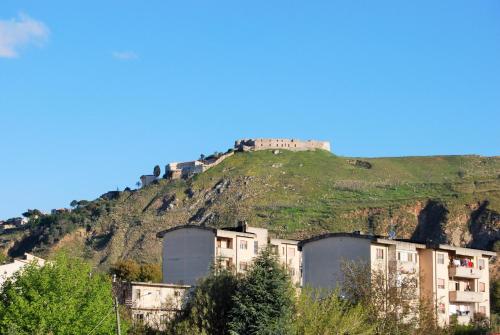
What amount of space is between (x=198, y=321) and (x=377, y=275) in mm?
16933

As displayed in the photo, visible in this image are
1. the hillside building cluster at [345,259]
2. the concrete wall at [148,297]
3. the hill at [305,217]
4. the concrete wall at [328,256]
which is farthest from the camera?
the hill at [305,217]

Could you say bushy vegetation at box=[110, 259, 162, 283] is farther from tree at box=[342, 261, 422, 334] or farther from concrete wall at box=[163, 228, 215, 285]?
tree at box=[342, 261, 422, 334]

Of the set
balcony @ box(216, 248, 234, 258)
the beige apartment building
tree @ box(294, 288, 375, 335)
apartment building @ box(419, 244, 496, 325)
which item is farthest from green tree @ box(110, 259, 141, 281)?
tree @ box(294, 288, 375, 335)

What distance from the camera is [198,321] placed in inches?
2076

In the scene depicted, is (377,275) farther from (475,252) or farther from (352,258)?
(475,252)

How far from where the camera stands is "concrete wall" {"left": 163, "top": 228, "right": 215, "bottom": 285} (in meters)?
83.8

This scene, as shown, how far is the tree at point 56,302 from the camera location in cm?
5741

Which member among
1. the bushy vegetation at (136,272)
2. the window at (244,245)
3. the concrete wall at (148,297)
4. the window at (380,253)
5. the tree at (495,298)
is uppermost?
the window at (244,245)

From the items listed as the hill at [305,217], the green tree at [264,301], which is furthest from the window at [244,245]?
the hill at [305,217]

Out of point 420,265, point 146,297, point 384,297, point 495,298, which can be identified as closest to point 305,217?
point 495,298

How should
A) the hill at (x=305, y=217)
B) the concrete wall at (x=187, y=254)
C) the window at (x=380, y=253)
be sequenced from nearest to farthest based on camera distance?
the window at (x=380, y=253), the concrete wall at (x=187, y=254), the hill at (x=305, y=217)

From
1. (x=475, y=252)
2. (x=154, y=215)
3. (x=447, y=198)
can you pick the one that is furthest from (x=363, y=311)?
(x=154, y=215)

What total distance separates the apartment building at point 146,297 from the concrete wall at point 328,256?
13934 millimetres

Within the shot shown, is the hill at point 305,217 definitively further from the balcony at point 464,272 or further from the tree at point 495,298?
the balcony at point 464,272
